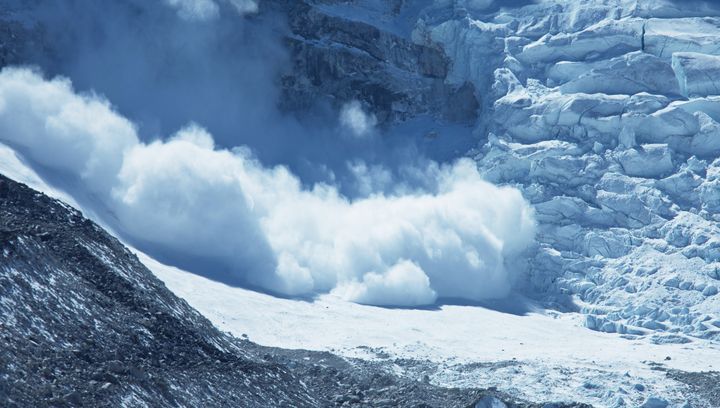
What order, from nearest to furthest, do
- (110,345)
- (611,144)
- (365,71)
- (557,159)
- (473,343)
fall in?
(110,345) → (473,343) → (557,159) → (611,144) → (365,71)

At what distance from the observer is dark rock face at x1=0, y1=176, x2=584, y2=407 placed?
39219 mm

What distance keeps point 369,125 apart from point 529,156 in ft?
33.9

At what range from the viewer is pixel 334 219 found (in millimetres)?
76562

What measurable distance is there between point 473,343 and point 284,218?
14512mm

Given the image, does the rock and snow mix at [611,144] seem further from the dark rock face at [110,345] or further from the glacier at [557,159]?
the dark rock face at [110,345]

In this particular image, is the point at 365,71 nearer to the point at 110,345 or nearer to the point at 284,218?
the point at 284,218

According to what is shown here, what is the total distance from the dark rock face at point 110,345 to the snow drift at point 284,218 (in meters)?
17.0

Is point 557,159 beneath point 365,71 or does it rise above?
beneath

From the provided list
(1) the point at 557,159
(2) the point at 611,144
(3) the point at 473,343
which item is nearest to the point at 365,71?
(1) the point at 557,159

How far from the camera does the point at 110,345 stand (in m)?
42.7

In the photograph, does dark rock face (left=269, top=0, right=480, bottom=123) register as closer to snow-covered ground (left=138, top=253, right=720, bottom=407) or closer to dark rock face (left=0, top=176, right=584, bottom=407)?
snow-covered ground (left=138, top=253, right=720, bottom=407)

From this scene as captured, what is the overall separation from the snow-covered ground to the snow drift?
8.45 feet

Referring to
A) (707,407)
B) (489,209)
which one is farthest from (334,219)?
(707,407)

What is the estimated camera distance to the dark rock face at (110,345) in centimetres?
3922
